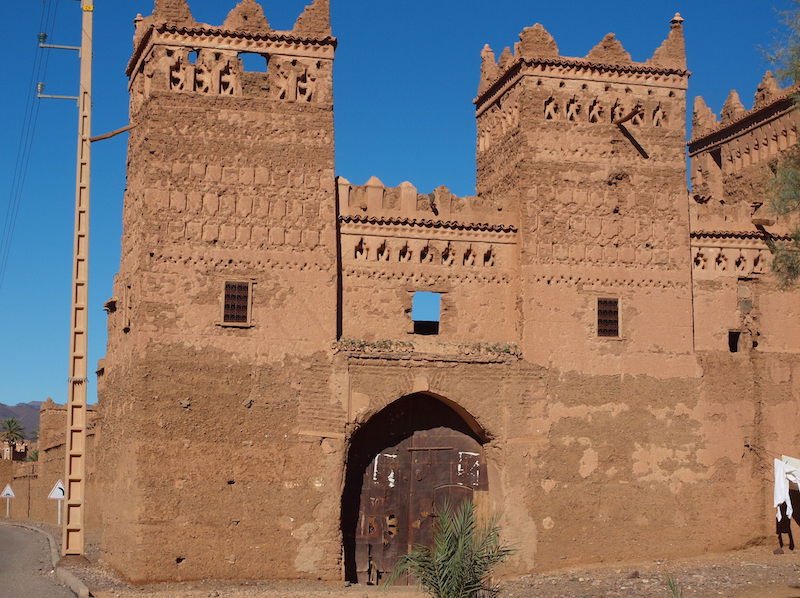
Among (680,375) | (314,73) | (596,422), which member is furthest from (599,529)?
(314,73)

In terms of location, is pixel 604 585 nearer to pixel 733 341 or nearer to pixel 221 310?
pixel 733 341

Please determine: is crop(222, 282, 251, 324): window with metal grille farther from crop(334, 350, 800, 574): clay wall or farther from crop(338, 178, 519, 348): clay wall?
crop(334, 350, 800, 574): clay wall

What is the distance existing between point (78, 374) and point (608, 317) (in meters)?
10.7

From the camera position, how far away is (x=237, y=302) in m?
23.3

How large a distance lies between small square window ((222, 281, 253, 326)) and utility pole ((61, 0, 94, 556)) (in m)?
3.02

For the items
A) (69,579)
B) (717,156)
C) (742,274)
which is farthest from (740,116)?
(69,579)

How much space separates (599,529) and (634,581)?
210cm

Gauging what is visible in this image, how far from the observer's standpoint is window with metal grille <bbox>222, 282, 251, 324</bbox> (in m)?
23.2

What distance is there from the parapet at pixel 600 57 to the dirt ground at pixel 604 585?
10155 millimetres

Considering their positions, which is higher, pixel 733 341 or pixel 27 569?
pixel 733 341

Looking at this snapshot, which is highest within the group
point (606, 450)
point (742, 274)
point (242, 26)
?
point (242, 26)

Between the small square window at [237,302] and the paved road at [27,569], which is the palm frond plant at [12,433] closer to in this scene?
the paved road at [27,569]

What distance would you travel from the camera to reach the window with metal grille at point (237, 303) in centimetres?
2319

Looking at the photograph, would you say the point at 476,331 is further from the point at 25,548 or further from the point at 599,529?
the point at 25,548
